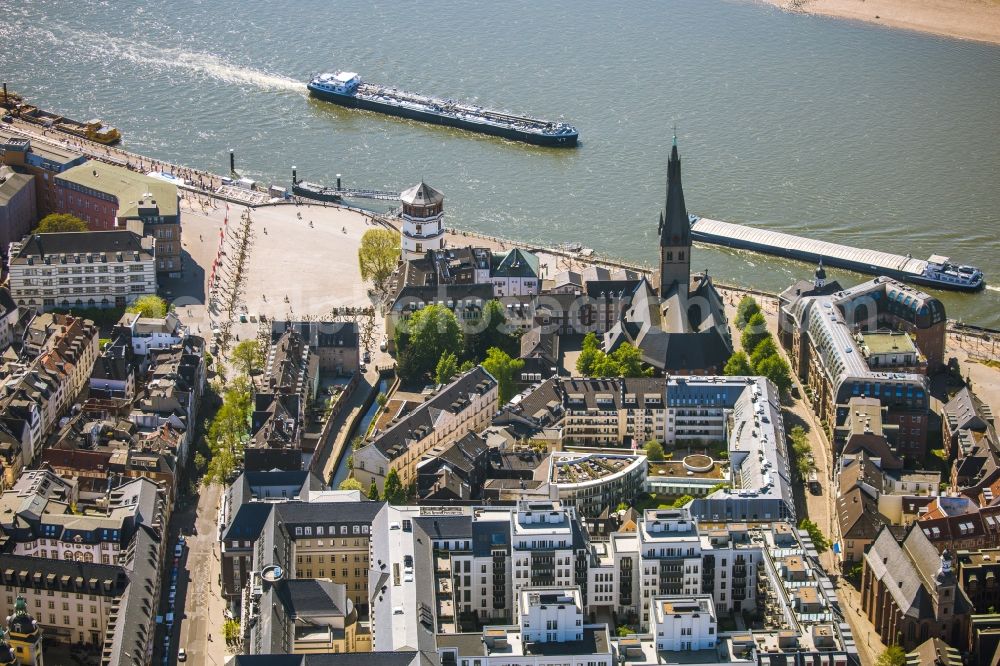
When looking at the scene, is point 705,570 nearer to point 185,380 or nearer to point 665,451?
point 665,451

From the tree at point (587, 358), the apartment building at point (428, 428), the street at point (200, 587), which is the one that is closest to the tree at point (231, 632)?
the street at point (200, 587)

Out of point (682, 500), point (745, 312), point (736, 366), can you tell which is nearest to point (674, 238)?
point (745, 312)

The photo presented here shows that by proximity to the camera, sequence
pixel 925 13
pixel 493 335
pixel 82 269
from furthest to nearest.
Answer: pixel 925 13
pixel 82 269
pixel 493 335

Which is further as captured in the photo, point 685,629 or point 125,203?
point 125,203

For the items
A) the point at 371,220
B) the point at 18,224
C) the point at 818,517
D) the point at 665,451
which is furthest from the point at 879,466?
the point at 18,224

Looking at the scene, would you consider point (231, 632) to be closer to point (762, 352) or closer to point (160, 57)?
point (762, 352)

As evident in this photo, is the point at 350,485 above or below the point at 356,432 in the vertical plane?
below

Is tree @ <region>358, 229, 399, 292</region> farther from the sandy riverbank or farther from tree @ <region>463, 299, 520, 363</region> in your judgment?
the sandy riverbank

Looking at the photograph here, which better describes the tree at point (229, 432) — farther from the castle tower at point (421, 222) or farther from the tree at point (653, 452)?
the tree at point (653, 452)
